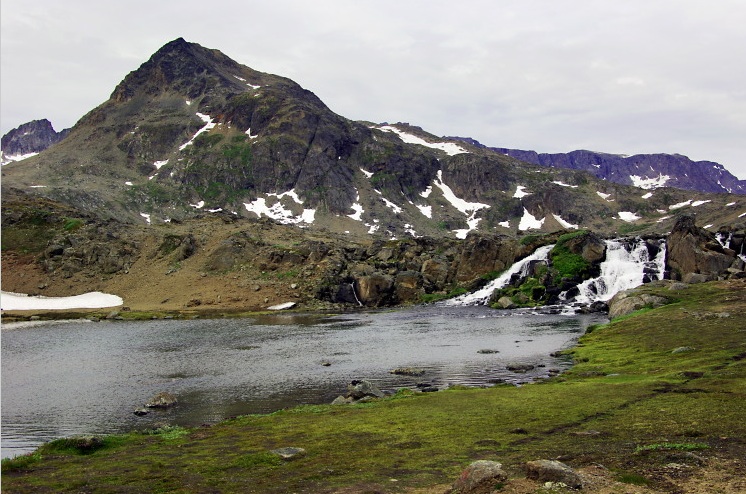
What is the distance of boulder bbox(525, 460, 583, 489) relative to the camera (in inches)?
645

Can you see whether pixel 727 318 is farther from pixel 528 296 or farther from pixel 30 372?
pixel 30 372

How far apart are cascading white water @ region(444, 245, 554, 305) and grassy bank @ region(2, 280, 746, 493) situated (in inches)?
2796

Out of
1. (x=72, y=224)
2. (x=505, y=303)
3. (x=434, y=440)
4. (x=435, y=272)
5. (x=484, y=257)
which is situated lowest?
(x=505, y=303)

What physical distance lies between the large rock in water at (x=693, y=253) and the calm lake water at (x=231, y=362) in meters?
24.7

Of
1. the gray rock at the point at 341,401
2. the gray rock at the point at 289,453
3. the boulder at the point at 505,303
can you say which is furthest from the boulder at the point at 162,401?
the boulder at the point at 505,303

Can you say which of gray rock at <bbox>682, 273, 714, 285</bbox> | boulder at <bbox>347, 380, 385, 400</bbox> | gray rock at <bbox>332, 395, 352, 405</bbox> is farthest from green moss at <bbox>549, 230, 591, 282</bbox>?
gray rock at <bbox>332, 395, 352, 405</bbox>

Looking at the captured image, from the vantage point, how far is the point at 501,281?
112750 mm

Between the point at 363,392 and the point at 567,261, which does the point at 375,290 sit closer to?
the point at 567,261

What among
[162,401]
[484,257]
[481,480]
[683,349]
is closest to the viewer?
[481,480]

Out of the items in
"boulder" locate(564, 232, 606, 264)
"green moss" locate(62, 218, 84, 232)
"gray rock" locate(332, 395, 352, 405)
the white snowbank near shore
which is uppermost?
"green moss" locate(62, 218, 84, 232)

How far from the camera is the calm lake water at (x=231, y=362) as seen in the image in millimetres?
37312

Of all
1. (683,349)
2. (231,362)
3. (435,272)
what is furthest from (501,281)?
(683,349)

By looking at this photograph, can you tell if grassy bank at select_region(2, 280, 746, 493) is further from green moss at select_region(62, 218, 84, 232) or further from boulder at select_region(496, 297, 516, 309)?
green moss at select_region(62, 218, 84, 232)

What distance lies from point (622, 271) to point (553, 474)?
91958 millimetres
